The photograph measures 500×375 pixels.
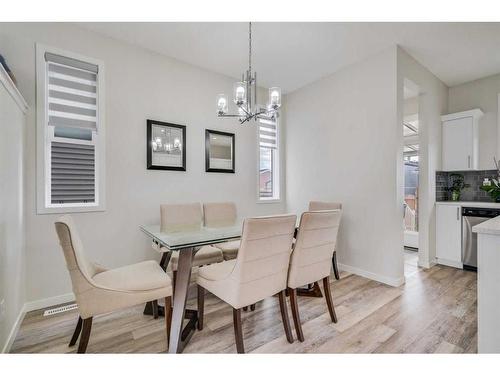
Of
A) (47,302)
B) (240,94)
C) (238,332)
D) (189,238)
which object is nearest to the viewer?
(238,332)

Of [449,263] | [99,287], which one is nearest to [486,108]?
[449,263]

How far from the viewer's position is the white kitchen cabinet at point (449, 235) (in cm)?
324

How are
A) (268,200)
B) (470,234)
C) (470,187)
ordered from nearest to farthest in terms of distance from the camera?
(470,234), (470,187), (268,200)

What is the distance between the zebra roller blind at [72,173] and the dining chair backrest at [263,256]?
1941 mm

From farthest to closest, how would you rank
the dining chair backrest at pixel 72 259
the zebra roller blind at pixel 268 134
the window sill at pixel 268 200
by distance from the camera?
the zebra roller blind at pixel 268 134
the window sill at pixel 268 200
the dining chair backrest at pixel 72 259

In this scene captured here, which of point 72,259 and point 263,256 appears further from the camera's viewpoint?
point 263,256

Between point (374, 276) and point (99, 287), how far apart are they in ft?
9.52

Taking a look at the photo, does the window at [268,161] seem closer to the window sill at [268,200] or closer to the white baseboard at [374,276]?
the window sill at [268,200]

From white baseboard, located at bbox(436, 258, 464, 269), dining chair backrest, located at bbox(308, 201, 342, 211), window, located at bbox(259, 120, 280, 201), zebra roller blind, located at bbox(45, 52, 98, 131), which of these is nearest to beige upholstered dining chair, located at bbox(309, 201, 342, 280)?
dining chair backrest, located at bbox(308, 201, 342, 211)

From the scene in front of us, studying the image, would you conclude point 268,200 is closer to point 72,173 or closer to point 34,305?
point 72,173

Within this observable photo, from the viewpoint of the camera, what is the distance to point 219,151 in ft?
11.0

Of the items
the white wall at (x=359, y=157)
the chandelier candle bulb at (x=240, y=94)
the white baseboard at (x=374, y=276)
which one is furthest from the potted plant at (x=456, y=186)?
the chandelier candle bulb at (x=240, y=94)

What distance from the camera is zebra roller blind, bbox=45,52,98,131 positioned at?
2.30 meters
